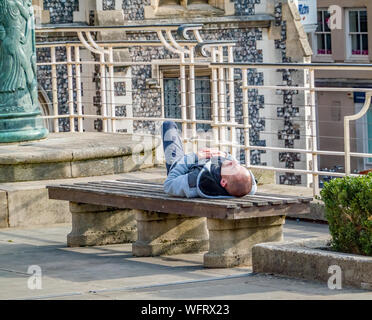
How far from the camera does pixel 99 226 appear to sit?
10.2 metres

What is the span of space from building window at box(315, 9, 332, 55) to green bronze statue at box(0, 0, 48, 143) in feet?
90.7

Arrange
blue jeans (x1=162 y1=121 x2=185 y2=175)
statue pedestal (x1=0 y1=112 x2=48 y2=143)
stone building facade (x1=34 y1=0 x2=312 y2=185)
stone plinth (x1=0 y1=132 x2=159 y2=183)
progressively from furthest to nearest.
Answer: stone building facade (x1=34 y1=0 x2=312 y2=185)
statue pedestal (x1=0 y1=112 x2=48 y2=143)
stone plinth (x1=0 y1=132 x2=159 y2=183)
blue jeans (x1=162 y1=121 x2=185 y2=175)

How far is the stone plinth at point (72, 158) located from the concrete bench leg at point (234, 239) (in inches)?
132

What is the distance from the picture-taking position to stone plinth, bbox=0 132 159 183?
1175cm

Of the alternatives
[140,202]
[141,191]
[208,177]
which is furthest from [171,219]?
[208,177]

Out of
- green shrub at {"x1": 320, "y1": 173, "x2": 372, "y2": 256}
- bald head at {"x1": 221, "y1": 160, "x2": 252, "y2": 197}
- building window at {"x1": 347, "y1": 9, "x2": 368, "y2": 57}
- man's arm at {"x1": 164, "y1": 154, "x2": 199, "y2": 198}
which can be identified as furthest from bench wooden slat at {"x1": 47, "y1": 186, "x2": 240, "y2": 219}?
building window at {"x1": 347, "y1": 9, "x2": 368, "y2": 57}

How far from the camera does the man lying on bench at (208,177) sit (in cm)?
894

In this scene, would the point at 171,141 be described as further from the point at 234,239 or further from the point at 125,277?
the point at 125,277

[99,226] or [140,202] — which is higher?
[140,202]

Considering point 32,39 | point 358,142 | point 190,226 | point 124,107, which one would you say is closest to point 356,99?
point 358,142

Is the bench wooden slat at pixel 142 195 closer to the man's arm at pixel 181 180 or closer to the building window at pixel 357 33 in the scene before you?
the man's arm at pixel 181 180

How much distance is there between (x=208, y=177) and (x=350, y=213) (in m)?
1.35

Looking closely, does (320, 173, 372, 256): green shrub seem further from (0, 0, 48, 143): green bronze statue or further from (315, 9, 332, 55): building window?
(315, 9, 332, 55): building window
